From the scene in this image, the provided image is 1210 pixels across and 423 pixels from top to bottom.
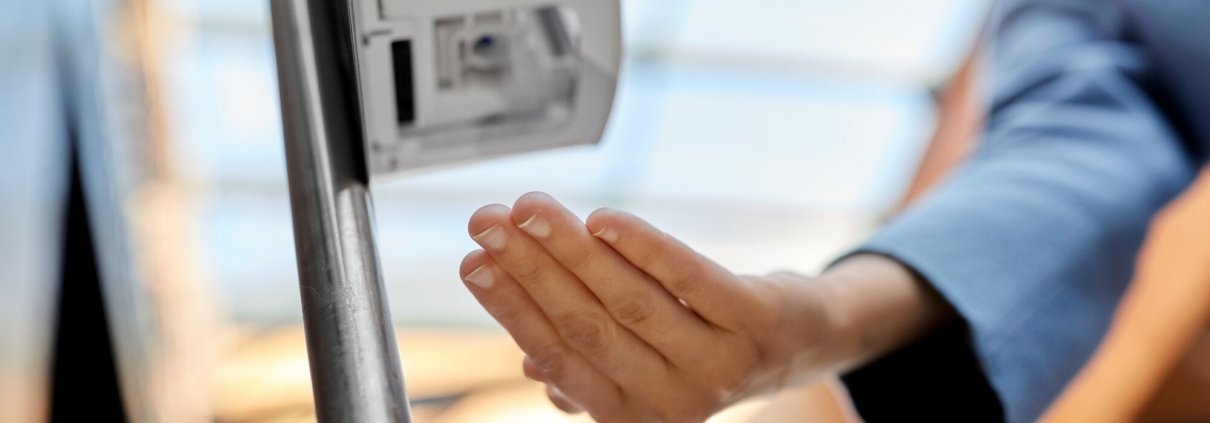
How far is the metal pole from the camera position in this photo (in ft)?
0.42

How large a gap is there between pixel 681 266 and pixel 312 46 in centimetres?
9

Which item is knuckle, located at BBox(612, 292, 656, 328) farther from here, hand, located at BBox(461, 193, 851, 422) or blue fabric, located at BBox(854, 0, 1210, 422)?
blue fabric, located at BBox(854, 0, 1210, 422)

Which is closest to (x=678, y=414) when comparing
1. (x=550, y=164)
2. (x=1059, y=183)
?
(x=1059, y=183)

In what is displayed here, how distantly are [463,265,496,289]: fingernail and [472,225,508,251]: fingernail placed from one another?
12 mm

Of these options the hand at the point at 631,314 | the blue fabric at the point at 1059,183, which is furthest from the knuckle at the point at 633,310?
the blue fabric at the point at 1059,183

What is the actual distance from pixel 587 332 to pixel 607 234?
32mm

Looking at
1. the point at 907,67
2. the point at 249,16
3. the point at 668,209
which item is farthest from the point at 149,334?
the point at 907,67

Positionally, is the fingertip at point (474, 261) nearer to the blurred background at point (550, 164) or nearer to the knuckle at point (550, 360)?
the knuckle at point (550, 360)

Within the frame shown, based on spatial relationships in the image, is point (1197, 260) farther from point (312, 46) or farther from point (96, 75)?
point (96, 75)

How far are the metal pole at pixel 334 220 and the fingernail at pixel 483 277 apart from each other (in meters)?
0.03

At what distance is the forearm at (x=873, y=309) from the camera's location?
0.29 meters

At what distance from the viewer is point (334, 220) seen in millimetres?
161

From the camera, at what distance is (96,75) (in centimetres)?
62

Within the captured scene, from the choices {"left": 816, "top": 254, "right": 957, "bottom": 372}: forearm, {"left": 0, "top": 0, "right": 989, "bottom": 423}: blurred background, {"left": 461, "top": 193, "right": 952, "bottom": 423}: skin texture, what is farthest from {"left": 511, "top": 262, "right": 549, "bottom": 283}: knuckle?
{"left": 0, "top": 0, "right": 989, "bottom": 423}: blurred background
